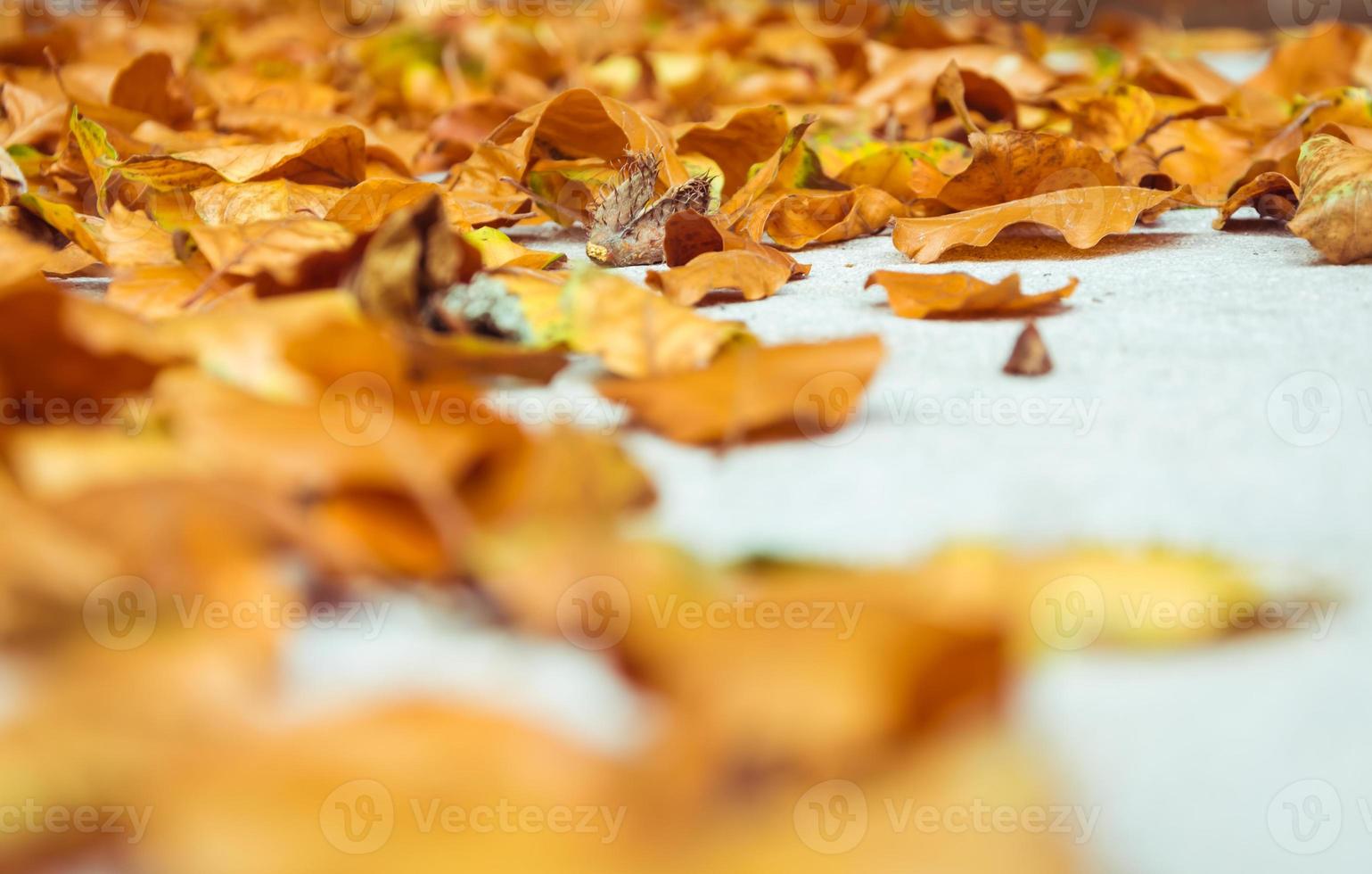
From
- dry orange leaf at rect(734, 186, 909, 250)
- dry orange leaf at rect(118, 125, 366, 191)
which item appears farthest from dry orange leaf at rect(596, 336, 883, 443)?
dry orange leaf at rect(118, 125, 366, 191)

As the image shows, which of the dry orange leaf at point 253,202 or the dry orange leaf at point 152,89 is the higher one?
the dry orange leaf at point 253,202

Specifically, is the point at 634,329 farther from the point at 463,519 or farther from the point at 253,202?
the point at 253,202

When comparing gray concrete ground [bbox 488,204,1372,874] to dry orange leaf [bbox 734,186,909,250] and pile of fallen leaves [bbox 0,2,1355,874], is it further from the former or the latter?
dry orange leaf [bbox 734,186,909,250]

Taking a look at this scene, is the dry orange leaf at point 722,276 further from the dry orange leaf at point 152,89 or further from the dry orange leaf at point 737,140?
the dry orange leaf at point 152,89

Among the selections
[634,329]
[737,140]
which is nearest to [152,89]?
[737,140]

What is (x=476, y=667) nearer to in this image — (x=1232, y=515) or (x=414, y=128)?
(x=1232, y=515)

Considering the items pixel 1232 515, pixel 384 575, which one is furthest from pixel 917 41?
pixel 384 575

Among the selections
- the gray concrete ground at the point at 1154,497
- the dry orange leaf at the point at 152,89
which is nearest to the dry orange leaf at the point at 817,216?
the gray concrete ground at the point at 1154,497
